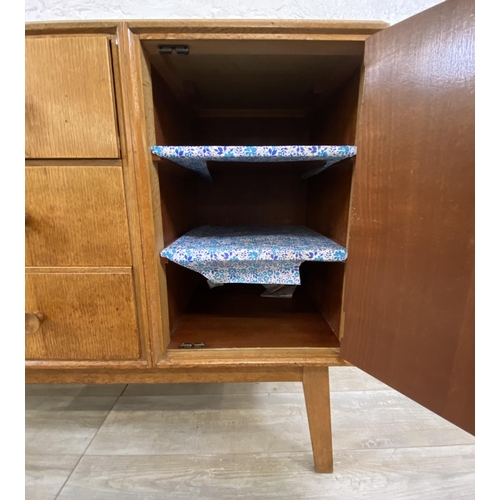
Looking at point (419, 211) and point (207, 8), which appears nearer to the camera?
point (419, 211)

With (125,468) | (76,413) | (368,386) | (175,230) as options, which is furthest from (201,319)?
(368,386)

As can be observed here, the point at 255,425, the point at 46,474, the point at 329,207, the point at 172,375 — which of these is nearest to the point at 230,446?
the point at 255,425

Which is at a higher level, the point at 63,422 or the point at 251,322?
the point at 251,322

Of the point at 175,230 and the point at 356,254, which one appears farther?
the point at 175,230

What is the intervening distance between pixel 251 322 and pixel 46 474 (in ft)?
1.73

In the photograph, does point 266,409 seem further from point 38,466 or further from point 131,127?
point 131,127

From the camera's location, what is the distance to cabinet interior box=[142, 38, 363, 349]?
50cm

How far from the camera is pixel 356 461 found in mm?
547

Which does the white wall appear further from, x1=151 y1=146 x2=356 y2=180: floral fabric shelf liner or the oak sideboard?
x1=151 y1=146 x2=356 y2=180: floral fabric shelf liner

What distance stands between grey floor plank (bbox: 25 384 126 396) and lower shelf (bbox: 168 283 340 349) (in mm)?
361

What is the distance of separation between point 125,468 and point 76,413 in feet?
0.83

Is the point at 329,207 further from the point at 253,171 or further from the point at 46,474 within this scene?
the point at 46,474

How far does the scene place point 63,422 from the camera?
65cm

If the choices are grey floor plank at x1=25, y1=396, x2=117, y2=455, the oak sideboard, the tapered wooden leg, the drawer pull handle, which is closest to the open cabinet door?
the oak sideboard
